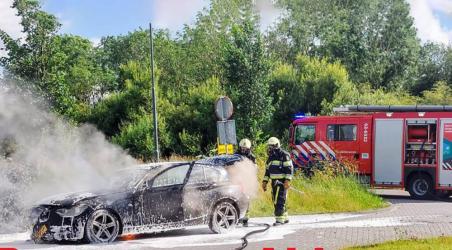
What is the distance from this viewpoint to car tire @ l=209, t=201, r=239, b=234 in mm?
13492

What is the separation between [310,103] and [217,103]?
2205 centimetres

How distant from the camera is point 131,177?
1297 centimetres

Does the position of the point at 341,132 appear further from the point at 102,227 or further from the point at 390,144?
the point at 102,227

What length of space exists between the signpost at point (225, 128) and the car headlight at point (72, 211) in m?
6.40

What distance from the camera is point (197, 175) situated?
44.3 feet

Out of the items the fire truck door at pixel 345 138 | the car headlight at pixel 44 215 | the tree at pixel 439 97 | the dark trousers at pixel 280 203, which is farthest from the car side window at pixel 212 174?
the tree at pixel 439 97

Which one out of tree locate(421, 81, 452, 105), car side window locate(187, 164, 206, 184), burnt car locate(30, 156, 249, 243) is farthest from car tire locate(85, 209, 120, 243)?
tree locate(421, 81, 452, 105)

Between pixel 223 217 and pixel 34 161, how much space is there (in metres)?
5.01

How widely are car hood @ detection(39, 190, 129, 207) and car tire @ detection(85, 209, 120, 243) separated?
0.93 ft

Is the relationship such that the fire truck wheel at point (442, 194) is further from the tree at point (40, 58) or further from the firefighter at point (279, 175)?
the tree at point (40, 58)

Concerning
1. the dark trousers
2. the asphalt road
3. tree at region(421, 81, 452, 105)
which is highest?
tree at region(421, 81, 452, 105)

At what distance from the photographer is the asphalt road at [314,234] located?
12.0m

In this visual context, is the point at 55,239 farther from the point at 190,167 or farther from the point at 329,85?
the point at 329,85

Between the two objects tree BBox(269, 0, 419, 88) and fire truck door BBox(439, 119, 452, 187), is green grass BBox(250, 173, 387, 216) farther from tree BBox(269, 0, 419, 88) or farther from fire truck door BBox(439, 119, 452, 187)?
tree BBox(269, 0, 419, 88)
